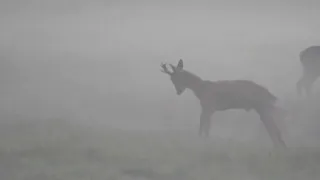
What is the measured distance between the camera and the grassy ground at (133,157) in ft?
6.52

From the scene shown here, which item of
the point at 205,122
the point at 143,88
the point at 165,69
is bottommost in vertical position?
the point at 205,122

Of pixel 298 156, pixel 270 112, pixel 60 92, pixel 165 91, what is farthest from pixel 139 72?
pixel 298 156

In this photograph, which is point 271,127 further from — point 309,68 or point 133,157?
point 133,157

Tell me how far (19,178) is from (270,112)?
46.8 inches

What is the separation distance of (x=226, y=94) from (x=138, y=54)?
47cm

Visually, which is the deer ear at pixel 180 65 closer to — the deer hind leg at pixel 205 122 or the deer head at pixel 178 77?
the deer head at pixel 178 77

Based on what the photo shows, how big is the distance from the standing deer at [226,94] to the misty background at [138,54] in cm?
3

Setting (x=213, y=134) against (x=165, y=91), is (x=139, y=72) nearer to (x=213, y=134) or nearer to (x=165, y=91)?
(x=165, y=91)

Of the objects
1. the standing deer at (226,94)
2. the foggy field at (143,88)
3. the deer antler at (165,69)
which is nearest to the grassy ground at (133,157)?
the foggy field at (143,88)

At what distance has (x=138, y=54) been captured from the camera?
7.25ft

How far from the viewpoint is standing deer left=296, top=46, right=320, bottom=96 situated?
2217 mm

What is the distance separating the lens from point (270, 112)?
→ 2199 millimetres

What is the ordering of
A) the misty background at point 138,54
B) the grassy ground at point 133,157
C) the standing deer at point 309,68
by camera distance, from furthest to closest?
1. the standing deer at point 309,68
2. the misty background at point 138,54
3. the grassy ground at point 133,157

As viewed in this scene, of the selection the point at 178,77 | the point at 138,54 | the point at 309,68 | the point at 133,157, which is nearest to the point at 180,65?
the point at 178,77
